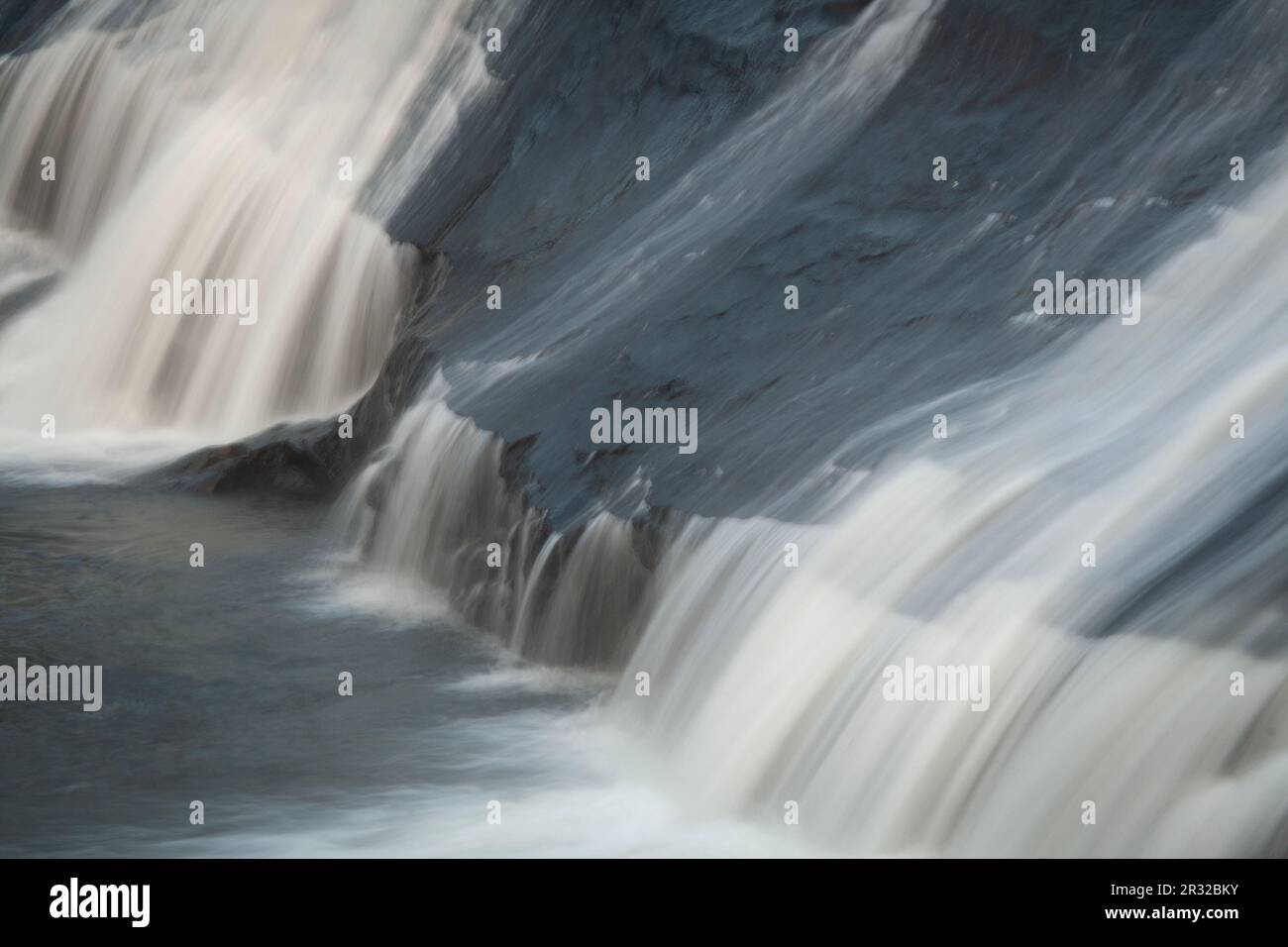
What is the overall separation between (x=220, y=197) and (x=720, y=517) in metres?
7.02

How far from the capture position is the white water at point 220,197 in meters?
13.3

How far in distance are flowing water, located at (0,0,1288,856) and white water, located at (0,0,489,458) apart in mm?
61

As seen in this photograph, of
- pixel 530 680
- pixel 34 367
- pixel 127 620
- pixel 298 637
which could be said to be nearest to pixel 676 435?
pixel 530 680

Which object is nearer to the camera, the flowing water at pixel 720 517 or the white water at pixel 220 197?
the flowing water at pixel 720 517

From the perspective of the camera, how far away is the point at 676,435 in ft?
31.0

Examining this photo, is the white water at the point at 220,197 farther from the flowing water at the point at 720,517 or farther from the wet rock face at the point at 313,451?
the wet rock face at the point at 313,451

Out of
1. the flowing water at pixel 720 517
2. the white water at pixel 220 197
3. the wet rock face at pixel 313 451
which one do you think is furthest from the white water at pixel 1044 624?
the white water at pixel 220 197

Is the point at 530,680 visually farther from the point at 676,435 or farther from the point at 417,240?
the point at 417,240

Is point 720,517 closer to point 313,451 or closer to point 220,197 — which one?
point 313,451

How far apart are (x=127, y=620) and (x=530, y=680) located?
2.12 metres

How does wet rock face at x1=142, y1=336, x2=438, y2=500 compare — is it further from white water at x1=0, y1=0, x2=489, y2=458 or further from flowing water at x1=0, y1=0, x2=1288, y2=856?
white water at x1=0, y1=0, x2=489, y2=458

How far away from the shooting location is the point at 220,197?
14.7 metres

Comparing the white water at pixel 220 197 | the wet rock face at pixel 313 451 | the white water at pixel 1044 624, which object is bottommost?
the white water at pixel 1044 624

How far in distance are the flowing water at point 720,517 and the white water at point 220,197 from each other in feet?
0.20
